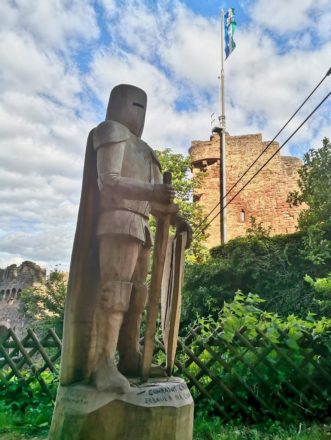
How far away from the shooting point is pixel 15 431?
11.3 ft

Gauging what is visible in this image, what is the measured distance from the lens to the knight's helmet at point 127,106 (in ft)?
8.62

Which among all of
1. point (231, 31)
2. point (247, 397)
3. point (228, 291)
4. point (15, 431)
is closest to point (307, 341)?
point (247, 397)

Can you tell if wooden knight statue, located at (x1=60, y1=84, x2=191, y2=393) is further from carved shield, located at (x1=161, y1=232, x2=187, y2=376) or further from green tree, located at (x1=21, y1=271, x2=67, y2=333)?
green tree, located at (x1=21, y1=271, x2=67, y2=333)

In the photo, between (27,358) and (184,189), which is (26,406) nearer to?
(27,358)

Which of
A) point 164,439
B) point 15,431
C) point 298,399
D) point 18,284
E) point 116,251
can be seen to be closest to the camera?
point 164,439

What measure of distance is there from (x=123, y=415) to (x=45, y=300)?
13.6 m

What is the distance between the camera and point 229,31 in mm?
18062

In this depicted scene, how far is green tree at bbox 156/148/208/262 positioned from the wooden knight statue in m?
12.9

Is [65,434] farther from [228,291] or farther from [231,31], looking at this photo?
[231,31]

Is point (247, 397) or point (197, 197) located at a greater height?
point (197, 197)

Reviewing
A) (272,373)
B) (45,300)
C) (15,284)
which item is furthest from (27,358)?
(15,284)

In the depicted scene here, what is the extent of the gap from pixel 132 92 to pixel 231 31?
56.7 ft

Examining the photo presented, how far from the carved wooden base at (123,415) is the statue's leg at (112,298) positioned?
78 mm

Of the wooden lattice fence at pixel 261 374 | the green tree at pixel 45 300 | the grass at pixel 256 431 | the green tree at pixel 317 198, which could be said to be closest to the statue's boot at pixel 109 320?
the grass at pixel 256 431
